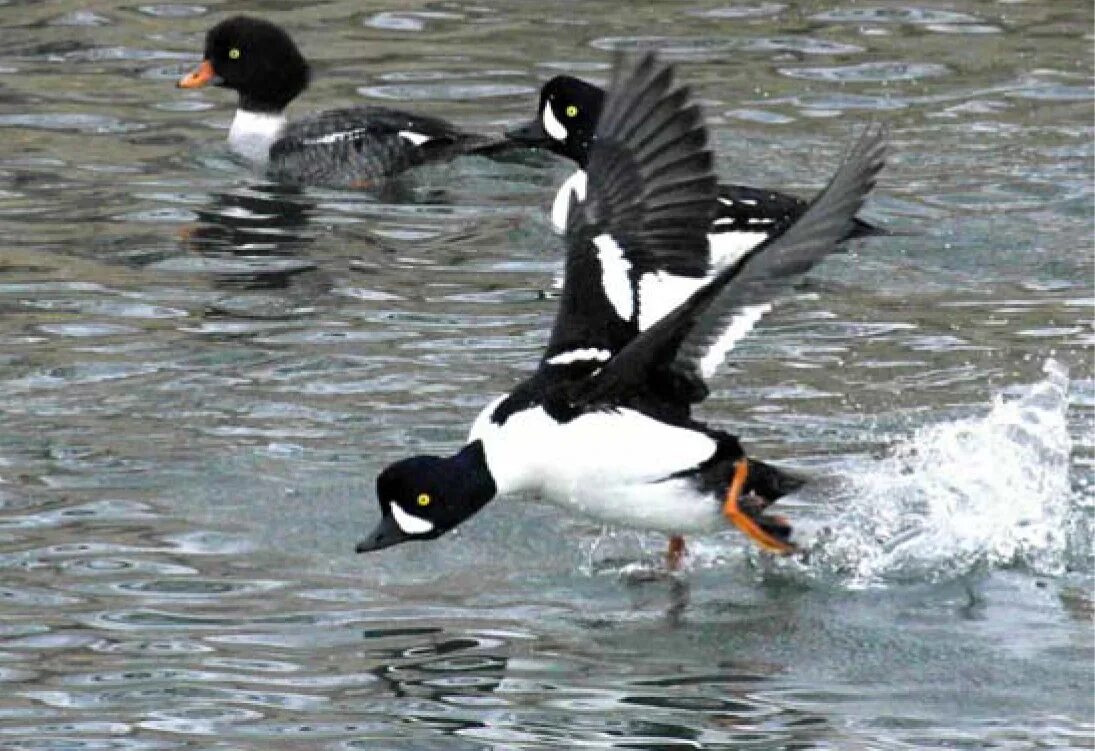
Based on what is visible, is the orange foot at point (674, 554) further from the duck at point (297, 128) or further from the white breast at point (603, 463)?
the duck at point (297, 128)

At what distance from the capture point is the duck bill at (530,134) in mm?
13609

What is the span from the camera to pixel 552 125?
13.5 meters

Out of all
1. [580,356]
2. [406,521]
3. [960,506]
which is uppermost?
[580,356]

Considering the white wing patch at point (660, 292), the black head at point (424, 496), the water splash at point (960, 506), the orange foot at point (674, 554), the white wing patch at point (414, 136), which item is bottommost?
the orange foot at point (674, 554)

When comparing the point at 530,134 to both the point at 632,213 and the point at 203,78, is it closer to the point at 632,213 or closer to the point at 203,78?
the point at 203,78

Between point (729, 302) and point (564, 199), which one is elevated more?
point (729, 302)

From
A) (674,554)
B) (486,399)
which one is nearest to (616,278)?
(674,554)

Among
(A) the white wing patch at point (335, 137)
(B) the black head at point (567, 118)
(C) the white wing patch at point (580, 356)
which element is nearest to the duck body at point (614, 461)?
(C) the white wing patch at point (580, 356)

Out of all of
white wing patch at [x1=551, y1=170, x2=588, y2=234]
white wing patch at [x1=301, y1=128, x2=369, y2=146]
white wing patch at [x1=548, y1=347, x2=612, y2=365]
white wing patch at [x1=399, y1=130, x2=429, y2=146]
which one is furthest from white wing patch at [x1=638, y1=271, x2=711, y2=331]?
white wing patch at [x1=301, y1=128, x2=369, y2=146]

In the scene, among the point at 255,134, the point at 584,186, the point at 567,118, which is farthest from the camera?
the point at 255,134

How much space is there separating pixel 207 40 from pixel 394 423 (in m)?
5.75

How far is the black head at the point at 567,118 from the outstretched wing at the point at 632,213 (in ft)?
14.9

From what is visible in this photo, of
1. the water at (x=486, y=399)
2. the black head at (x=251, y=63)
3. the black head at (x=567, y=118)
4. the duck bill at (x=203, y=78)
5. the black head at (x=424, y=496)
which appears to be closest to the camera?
the water at (x=486, y=399)

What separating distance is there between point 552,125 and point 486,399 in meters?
3.43
